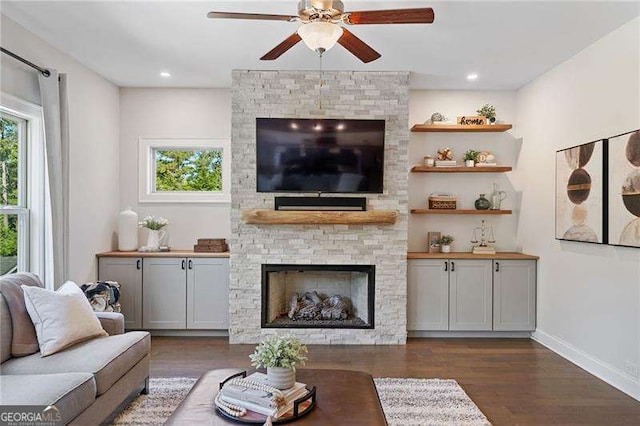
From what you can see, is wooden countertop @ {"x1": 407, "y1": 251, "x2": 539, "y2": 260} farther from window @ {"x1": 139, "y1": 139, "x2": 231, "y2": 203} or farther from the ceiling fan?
the ceiling fan

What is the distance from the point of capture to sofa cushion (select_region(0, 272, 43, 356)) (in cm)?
255

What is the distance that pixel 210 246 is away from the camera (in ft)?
15.7

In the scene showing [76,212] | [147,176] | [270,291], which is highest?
[147,176]

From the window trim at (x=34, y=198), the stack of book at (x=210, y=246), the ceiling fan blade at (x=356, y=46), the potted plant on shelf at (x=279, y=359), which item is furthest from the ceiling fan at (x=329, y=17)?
the stack of book at (x=210, y=246)

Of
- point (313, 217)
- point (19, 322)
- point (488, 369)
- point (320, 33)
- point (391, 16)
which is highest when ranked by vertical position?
point (391, 16)

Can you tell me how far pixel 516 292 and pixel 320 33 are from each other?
12.2ft

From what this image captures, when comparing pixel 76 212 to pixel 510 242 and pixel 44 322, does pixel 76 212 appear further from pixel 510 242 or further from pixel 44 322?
pixel 510 242

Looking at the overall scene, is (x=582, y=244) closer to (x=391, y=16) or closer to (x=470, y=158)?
(x=470, y=158)

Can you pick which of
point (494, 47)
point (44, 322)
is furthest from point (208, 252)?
point (494, 47)

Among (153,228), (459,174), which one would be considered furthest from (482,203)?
(153,228)

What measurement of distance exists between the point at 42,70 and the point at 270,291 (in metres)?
2.90

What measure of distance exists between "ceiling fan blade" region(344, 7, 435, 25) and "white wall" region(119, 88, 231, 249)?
306 centimetres

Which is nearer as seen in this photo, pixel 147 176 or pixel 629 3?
pixel 629 3

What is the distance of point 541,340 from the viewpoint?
4555 mm
